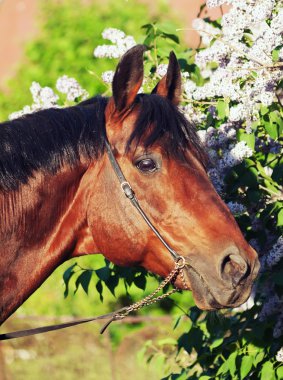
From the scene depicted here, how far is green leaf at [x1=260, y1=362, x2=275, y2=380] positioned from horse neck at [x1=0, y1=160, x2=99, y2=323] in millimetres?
1297

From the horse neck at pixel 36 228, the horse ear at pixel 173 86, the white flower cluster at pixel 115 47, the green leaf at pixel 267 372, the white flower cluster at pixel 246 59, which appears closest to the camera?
the horse neck at pixel 36 228

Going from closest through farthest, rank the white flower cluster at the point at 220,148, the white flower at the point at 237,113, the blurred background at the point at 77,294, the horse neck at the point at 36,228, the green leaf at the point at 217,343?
the horse neck at the point at 36,228 → the white flower at the point at 237,113 → the white flower cluster at the point at 220,148 → the green leaf at the point at 217,343 → the blurred background at the point at 77,294

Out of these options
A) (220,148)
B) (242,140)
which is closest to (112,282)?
(220,148)

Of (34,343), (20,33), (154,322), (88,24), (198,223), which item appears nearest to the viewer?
(198,223)

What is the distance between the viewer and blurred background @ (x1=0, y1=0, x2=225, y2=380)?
955 centimetres

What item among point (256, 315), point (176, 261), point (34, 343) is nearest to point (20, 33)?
point (34, 343)

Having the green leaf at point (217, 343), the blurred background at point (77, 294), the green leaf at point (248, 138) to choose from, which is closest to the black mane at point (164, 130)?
the green leaf at point (248, 138)

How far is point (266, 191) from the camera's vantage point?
455cm

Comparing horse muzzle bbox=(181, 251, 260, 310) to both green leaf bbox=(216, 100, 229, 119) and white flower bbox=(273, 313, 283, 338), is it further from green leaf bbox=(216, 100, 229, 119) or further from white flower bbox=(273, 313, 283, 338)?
white flower bbox=(273, 313, 283, 338)

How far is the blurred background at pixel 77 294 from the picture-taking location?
955 centimetres

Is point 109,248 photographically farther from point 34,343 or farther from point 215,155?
point 34,343

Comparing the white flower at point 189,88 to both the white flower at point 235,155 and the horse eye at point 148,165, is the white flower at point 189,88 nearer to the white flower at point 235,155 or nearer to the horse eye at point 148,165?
the white flower at point 235,155

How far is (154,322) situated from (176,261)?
6374 mm

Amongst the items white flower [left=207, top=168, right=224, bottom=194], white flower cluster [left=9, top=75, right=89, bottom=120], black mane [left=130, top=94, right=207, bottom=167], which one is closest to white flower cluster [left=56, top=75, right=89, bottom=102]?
white flower cluster [left=9, top=75, right=89, bottom=120]
